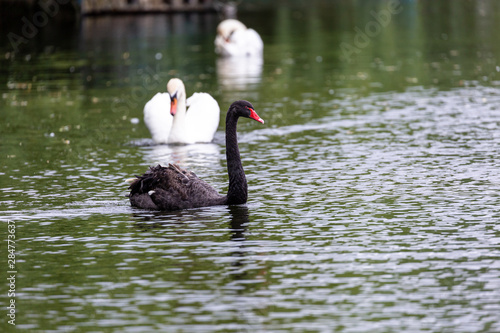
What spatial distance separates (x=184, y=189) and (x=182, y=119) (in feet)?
22.2

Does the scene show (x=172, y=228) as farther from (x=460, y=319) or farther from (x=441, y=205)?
(x=460, y=319)

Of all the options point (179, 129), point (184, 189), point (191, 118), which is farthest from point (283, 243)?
point (191, 118)

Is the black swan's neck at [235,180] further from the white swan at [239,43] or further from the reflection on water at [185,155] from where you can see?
the white swan at [239,43]

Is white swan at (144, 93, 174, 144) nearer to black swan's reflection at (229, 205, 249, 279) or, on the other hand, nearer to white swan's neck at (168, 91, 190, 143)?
white swan's neck at (168, 91, 190, 143)


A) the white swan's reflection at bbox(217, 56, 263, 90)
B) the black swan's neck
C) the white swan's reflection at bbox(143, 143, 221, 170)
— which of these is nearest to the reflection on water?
the white swan's reflection at bbox(143, 143, 221, 170)

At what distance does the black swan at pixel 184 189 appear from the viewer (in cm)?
1516

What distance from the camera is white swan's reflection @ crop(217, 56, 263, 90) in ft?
103

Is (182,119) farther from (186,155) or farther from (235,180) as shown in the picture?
(235,180)

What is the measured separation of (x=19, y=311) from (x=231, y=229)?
3777mm

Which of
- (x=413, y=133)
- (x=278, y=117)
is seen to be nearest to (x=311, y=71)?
(x=278, y=117)

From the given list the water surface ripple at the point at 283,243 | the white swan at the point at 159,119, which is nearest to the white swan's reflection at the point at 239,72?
the white swan at the point at 159,119

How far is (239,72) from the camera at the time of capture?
35.2 m

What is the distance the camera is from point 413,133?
2178cm

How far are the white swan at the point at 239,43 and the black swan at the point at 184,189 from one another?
24.6 metres
